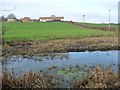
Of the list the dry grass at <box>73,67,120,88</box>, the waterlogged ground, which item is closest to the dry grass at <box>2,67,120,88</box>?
the dry grass at <box>73,67,120,88</box>

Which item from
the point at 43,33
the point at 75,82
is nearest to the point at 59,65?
the point at 75,82

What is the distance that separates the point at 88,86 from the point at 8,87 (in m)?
3.86

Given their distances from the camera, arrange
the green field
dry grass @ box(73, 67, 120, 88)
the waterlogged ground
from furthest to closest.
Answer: the green field, the waterlogged ground, dry grass @ box(73, 67, 120, 88)

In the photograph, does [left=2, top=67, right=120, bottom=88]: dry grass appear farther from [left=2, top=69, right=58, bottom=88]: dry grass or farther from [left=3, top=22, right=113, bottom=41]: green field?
[left=3, top=22, right=113, bottom=41]: green field

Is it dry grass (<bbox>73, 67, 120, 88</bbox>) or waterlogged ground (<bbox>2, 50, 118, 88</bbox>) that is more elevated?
dry grass (<bbox>73, 67, 120, 88</bbox>)

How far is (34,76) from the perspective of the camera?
14.7 metres

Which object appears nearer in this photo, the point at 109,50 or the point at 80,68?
the point at 80,68

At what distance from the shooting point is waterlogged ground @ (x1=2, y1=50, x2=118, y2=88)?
18445 mm

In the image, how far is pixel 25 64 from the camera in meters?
24.0

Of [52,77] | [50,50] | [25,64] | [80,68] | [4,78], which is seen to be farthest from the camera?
[50,50]

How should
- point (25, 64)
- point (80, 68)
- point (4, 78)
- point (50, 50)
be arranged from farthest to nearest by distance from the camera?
point (50, 50)
point (25, 64)
point (80, 68)
point (4, 78)

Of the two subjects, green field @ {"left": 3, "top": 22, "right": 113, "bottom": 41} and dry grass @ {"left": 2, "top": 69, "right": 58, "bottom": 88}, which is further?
green field @ {"left": 3, "top": 22, "right": 113, "bottom": 41}

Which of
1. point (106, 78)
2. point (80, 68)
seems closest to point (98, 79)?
point (106, 78)

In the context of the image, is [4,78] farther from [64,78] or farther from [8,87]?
[64,78]
